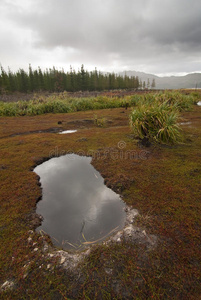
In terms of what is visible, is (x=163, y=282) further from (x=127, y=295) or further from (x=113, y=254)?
(x=113, y=254)

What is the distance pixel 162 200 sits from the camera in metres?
2.16

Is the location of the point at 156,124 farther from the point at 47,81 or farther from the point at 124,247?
the point at 47,81

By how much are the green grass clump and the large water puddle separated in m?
2.22

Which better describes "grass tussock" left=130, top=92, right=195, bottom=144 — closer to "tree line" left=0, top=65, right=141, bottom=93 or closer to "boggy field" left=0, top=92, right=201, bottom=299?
"boggy field" left=0, top=92, right=201, bottom=299

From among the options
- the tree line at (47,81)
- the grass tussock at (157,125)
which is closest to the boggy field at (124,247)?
the grass tussock at (157,125)

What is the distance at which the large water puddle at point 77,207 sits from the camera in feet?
5.62

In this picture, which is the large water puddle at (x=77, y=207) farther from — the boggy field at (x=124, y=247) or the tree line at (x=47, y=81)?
the tree line at (x=47, y=81)

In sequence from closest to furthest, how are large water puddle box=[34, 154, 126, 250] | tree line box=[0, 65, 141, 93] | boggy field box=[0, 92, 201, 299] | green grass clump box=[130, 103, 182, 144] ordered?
boggy field box=[0, 92, 201, 299]
large water puddle box=[34, 154, 126, 250]
green grass clump box=[130, 103, 182, 144]
tree line box=[0, 65, 141, 93]

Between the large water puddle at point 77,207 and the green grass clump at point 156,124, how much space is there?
2.22 metres

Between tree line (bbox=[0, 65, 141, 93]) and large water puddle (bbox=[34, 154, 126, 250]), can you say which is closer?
large water puddle (bbox=[34, 154, 126, 250])

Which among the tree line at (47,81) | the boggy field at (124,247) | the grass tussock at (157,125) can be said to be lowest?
the boggy field at (124,247)

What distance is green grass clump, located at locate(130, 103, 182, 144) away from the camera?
429 cm

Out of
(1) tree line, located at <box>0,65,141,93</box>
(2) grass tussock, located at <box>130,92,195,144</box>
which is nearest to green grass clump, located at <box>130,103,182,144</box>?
(2) grass tussock, located at <box>130,92,195,144</box>

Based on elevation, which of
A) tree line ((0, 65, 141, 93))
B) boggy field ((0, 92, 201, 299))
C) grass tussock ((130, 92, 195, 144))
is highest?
tree line ((0, 65, 141, 93))
